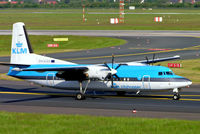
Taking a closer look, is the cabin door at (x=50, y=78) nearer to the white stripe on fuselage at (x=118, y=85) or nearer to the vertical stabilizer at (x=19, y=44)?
the white stripe on fuselage at (x=118, y=85)

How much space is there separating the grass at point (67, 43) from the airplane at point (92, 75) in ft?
117

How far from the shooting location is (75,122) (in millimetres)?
27391

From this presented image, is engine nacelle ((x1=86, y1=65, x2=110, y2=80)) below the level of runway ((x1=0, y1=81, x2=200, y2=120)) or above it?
above

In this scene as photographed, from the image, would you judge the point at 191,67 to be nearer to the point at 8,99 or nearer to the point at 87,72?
the point at 87,72

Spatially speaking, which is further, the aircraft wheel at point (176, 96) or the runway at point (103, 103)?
the aircraft wheel at point (176, 96)

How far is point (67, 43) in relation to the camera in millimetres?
85125

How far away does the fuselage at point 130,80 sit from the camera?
34.9 meters

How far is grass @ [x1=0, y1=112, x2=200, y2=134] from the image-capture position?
81.5 feet

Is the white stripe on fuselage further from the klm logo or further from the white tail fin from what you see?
the klm logo

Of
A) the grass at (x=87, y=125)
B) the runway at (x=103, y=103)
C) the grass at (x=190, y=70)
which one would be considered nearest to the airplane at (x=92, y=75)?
the runway at (x=103, y=103)

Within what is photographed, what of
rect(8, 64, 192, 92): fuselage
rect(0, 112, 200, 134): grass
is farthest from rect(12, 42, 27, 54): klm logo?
rect(0, 112, 200, 134): grass

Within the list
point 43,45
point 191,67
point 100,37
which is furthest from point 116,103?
point 100,37

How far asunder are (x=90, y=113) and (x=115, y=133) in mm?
7091

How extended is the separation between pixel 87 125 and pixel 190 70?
30905 millimetres
